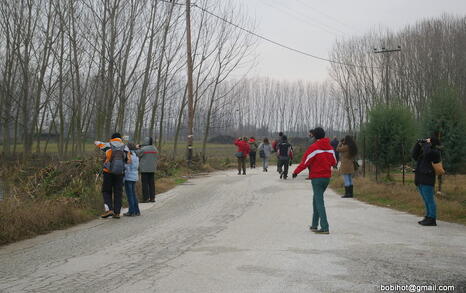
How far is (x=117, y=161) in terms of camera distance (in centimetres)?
1089

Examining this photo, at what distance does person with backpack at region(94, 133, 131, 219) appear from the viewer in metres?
10.9

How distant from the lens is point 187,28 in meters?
24.3

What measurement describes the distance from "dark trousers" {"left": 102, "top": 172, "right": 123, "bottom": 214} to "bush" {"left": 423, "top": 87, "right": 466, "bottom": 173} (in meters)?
16.4

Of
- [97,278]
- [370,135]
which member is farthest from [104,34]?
[97,278]

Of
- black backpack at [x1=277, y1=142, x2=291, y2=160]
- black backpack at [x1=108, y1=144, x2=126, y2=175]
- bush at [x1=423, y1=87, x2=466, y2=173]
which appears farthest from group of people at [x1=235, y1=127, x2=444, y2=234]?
bush at [x1=423, y1=87, x2=466, y2=173]

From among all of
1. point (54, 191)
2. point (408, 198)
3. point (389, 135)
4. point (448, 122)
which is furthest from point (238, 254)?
point (448, 122)

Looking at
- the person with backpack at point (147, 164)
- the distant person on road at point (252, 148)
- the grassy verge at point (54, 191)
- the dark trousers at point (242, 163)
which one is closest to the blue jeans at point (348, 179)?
the person with backpack at point (147, 164)

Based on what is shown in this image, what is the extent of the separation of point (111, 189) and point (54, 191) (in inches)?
195

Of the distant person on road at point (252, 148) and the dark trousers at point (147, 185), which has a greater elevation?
the distant person on road at point (252, 148)

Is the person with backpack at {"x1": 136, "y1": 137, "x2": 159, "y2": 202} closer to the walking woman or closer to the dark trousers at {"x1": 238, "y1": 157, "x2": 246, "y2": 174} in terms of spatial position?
the walking woman

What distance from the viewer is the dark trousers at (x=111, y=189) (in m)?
11.0

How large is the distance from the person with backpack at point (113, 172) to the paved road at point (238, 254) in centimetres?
57

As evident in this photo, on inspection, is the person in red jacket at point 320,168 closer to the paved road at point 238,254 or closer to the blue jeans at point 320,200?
the blue jeans at point 320,200

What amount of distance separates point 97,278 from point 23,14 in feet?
70.1
